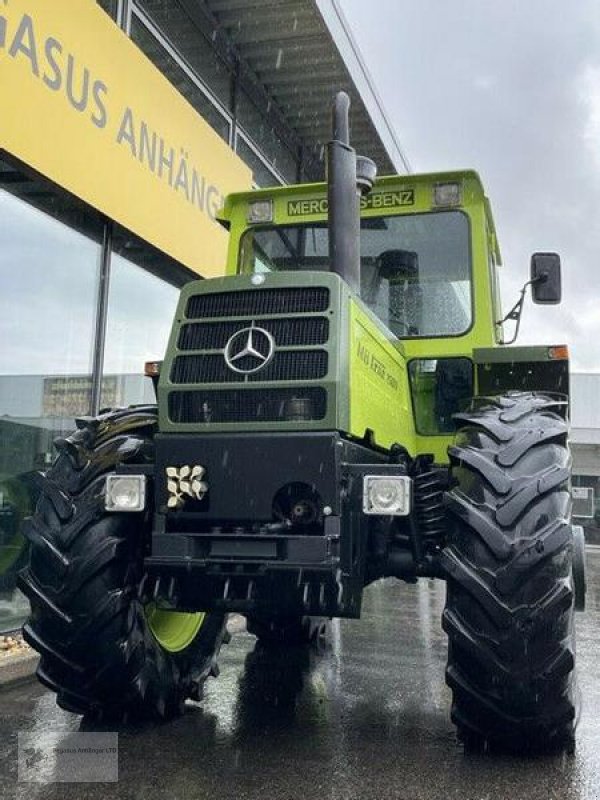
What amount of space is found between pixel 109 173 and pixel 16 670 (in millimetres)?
3866

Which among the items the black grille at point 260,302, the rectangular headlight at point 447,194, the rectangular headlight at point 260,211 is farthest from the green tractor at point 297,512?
the rectangular headlight at point 260,211

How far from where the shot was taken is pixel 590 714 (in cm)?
451

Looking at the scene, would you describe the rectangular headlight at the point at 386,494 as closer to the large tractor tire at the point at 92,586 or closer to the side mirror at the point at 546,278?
the large tractor tire at the point at 92,586

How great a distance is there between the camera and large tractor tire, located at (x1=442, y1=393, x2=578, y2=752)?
3248mm

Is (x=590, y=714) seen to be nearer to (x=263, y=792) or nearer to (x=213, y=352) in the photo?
(x=263, y=792)

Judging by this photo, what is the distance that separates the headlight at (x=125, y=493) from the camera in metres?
3.61

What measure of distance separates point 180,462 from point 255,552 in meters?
0.48

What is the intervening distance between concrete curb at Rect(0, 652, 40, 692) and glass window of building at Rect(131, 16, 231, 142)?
5.54 metres

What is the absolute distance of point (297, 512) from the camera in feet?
11.5

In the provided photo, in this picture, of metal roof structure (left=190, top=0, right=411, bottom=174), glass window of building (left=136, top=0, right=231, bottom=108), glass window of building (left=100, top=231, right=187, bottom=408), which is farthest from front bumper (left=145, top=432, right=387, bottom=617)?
metal roof structure (left=190, top=0, right=411, bottom=174)

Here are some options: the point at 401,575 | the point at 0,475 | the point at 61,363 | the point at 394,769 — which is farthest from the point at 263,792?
the point at 61,363

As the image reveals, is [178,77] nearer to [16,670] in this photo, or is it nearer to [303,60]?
[303,60]

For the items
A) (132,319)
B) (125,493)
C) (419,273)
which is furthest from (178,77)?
(125,493)

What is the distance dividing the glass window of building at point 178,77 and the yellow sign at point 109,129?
1.73 feet
